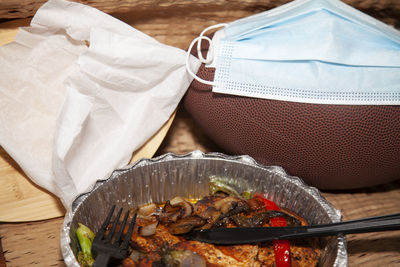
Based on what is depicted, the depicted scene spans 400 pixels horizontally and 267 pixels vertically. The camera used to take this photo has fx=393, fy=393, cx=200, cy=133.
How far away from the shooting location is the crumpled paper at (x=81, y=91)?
47.0 inches

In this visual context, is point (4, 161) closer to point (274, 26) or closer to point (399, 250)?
point (274, 26)

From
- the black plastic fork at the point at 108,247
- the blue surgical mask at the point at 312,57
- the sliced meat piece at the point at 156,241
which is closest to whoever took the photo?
the black plastic fork at the point at 108,247

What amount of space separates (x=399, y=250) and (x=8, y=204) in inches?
47.3

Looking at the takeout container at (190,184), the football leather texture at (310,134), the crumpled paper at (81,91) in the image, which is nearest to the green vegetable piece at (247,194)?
the takeout container at (190,184)

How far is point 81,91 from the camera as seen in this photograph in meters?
1.19

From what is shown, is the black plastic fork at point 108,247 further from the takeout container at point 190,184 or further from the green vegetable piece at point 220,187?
the green vegetable piece at point 220,187

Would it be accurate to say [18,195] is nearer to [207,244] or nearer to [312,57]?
[207,244]

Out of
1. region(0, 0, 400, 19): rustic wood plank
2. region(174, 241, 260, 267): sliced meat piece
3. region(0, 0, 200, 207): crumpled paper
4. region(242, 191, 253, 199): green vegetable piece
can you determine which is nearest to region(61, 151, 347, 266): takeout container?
region(242, 191, 253, 199): green vegetable piece

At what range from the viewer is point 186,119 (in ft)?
5.17

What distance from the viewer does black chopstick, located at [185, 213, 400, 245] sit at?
2.86ft

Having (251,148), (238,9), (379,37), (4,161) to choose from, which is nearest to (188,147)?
(251,148)

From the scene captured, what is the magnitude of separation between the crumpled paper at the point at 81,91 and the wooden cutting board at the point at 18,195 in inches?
2.7

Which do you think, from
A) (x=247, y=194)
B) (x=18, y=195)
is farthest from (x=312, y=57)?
(x=18, y=195)

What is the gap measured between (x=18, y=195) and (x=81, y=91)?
1.31ft
